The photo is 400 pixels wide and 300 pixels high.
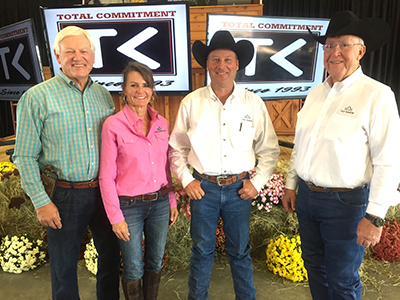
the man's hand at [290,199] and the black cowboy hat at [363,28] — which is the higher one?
the black cowboy hat at [363,28]

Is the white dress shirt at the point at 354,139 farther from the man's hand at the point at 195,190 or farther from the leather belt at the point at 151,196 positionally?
the leather belt at the point at 151,196

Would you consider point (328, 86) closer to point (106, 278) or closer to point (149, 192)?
point (149, 192)

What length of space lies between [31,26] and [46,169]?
2415 mm

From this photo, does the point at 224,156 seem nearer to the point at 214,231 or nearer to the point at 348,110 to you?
the point at 214,231

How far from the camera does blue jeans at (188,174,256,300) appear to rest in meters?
1.73

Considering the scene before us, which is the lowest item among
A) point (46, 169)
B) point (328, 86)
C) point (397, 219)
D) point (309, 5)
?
point (397, 219)

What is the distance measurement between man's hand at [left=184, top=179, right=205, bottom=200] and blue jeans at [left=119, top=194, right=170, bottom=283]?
139 millimetres

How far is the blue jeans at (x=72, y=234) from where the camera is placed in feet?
5.04

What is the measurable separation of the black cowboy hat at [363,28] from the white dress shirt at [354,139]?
0.15 meters

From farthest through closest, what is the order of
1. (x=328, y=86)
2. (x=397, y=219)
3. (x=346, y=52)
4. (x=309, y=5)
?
1. (x=309, y=5)
2. (x=397, y=219)
3. (x=328, y=86)
4. (x=346, y=52)

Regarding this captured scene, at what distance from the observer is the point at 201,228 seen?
5.76 ft

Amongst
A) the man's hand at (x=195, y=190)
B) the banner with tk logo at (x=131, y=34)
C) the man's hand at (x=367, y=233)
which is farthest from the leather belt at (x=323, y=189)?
the banner with tk logo at (x=131, y=34)

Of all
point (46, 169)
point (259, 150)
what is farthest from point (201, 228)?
point (46, 169)

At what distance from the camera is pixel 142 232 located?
5.33 feet
